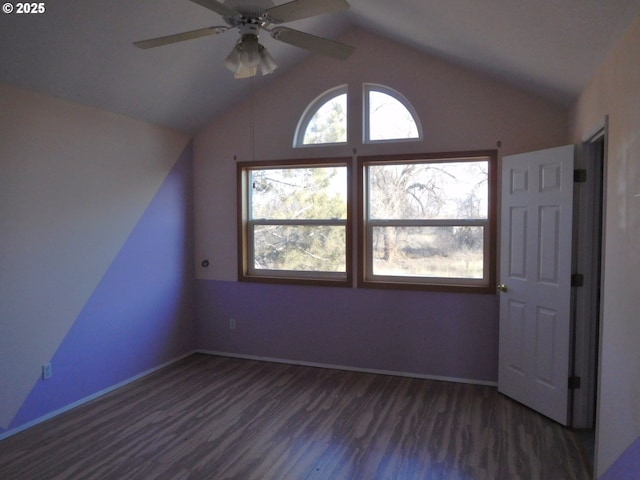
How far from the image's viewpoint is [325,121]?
4.27m

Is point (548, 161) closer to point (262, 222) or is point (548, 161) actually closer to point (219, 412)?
point (262, 222)

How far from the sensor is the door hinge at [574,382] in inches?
119

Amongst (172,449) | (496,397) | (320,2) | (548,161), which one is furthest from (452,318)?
(320,2)

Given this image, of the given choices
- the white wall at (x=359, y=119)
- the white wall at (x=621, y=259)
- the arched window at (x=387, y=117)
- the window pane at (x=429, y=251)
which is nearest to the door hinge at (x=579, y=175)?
the white wall at (x=621, y=259)

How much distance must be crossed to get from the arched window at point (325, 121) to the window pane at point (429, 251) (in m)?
1.03

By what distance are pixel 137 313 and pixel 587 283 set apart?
371 cm

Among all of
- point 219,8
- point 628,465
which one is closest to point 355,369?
point 628,465

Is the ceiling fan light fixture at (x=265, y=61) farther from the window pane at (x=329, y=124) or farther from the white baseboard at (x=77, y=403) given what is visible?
the white baseboard at (x=77, y=403)

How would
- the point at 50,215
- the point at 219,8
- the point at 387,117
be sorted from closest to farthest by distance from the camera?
1. the point at 219,8
2. the point at 50,215
3. the point at 387,117

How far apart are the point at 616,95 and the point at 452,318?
7.36ft

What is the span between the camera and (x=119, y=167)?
3768mm

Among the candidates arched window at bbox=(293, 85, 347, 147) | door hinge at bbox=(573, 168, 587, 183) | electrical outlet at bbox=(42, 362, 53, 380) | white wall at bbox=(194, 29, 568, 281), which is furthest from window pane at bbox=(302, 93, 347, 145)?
electrical outlet at bbox=(42, 362, 53, 380)

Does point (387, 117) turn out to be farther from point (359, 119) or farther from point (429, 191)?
point (429, 191)

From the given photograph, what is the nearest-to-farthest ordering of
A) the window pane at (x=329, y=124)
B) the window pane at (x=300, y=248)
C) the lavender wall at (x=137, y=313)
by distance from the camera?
the lavender wall at (x=137, y=313)
the window pane at (x=329, y=124)
the window pane at (x=300, y=248)
